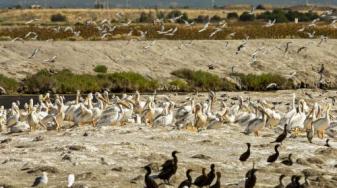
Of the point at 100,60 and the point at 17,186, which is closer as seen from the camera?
the point at 17,186

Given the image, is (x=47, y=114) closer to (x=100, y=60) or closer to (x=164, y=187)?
(x=164, y=187)

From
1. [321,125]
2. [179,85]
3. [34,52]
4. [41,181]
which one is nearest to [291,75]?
[179,85]

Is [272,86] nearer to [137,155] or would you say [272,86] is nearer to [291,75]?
[291,75]

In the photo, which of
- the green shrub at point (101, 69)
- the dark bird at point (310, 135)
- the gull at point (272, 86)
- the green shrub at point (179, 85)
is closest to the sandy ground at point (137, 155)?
the dark bird at point (310, 135)

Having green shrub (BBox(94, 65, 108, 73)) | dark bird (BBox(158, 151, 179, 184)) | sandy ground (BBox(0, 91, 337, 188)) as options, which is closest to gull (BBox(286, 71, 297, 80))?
green shrub (BBox(94, 65, 108, 73))

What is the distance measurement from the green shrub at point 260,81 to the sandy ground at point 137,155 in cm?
2332

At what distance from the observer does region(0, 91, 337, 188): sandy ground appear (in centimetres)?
1759

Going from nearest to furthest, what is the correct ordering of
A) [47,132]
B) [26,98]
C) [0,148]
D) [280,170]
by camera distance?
[280,170] → [0,148] → [47,132] → [26,98]

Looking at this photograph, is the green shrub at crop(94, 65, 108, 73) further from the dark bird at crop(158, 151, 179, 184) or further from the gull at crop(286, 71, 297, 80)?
the dark bird at crop(158, 151, 179, 184)

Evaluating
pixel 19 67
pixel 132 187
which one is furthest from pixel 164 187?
pixel 19 67

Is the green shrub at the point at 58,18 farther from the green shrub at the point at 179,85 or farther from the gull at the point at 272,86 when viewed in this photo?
the gull at the point at 272,86

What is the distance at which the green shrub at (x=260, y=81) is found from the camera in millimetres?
48375

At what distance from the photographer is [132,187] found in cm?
1672

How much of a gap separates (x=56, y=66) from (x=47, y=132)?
24.7m
